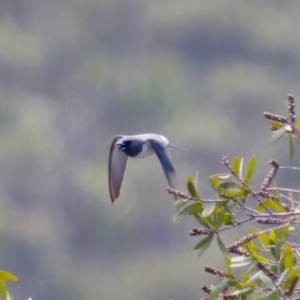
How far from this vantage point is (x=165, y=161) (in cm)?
234

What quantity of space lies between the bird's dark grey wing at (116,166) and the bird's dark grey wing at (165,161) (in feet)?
0.58

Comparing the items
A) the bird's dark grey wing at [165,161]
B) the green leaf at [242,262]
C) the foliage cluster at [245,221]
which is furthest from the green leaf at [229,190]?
the bird's dark grey wing at [165,161]

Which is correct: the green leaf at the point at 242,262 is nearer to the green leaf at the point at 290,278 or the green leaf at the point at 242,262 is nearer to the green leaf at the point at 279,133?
the green leaf at the point at 290,278

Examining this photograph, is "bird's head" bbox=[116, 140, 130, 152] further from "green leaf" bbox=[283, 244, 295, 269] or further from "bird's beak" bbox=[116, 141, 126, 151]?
"green leaf" bbox=[283, 244, 295, 269]

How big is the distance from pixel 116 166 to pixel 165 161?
21.6 inches

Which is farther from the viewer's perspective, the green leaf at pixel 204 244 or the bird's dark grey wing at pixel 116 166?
the bird's dark grey wing at pixel 116 166

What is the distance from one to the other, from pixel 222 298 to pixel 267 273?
0.38 ft

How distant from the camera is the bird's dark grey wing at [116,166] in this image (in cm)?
273

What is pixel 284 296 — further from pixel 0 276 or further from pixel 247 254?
pixel 0 276

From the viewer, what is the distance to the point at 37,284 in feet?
15.6

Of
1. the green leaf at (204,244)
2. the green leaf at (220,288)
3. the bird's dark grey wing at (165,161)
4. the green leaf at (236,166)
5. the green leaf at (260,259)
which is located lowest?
the green leaf at (220,288)

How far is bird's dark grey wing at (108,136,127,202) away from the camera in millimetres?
2734

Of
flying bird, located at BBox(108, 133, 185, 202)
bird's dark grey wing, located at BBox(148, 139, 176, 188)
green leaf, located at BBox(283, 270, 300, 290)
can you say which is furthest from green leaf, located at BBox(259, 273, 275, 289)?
flying bird, located at BBox(108, 133, 185, 202)

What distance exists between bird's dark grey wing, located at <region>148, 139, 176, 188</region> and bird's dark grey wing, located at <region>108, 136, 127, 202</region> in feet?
0.58
